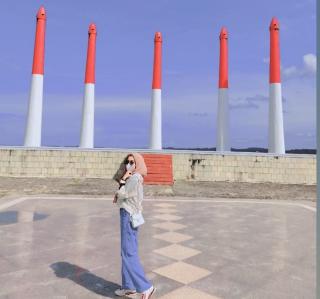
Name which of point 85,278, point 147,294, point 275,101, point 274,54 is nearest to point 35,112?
point 275,101

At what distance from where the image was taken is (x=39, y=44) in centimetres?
1617

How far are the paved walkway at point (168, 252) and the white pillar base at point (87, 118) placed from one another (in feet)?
30.9

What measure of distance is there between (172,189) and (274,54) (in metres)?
10.3

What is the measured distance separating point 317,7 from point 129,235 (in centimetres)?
241

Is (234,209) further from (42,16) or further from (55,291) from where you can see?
(42,16)

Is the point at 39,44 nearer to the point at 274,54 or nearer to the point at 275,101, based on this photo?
the point at 274,54

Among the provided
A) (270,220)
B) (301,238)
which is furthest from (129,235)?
(270,220)

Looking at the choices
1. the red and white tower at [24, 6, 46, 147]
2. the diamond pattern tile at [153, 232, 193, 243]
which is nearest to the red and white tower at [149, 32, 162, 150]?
the red and white tower at [24, 6, 46, 147]

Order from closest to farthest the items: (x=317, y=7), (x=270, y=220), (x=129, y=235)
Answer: (x=317, y=7), (x=129, y=235), (x=270, y=220)

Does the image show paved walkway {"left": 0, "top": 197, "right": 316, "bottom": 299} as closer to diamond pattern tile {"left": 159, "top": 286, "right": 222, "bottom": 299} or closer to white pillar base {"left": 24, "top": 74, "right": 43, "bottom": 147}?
diamond pattern tile {"left": 159, "top": 286, "right": 222, "bottom": 299}

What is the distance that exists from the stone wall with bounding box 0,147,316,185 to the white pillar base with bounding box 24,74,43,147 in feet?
8.55

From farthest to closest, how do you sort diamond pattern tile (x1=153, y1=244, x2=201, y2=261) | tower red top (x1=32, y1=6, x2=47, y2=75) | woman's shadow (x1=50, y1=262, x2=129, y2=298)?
1. tower red top (x1=32, y1=6, x2=47, y2=75)
2. diamond pattern tile (x1=153, y1=244, x2=201, y2=261)
3. woman's shadow (x1=50, y1=262, x2=129, y2=298)

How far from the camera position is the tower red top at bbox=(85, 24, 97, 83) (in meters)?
17.0

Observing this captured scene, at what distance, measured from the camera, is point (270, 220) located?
265 inches
